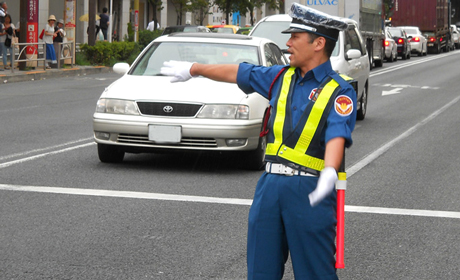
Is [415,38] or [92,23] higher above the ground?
[415,38]

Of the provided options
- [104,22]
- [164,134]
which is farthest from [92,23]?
[164,134]

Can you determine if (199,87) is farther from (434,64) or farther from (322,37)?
(434,64)

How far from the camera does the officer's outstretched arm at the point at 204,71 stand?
381 centimetres

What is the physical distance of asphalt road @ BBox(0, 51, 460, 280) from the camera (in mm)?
5586

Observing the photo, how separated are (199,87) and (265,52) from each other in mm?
1434

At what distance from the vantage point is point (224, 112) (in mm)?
8984

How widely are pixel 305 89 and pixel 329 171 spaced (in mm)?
451

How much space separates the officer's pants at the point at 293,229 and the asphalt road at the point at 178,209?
1802 mm

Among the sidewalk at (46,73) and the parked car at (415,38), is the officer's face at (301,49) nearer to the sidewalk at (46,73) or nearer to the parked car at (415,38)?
the sidewalk at (46,73)

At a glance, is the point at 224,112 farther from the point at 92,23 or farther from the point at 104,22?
the point at 104,22

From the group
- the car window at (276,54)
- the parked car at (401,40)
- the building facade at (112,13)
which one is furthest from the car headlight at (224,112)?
the parked car at (401,40)

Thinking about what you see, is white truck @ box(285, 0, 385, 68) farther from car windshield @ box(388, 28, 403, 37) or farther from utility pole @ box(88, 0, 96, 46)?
utility pole @ box(88, 0, 96, 46)

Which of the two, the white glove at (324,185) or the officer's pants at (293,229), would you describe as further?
the officer's pants at (293,229)

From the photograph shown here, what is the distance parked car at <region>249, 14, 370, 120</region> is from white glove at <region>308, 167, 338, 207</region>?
1033cm
